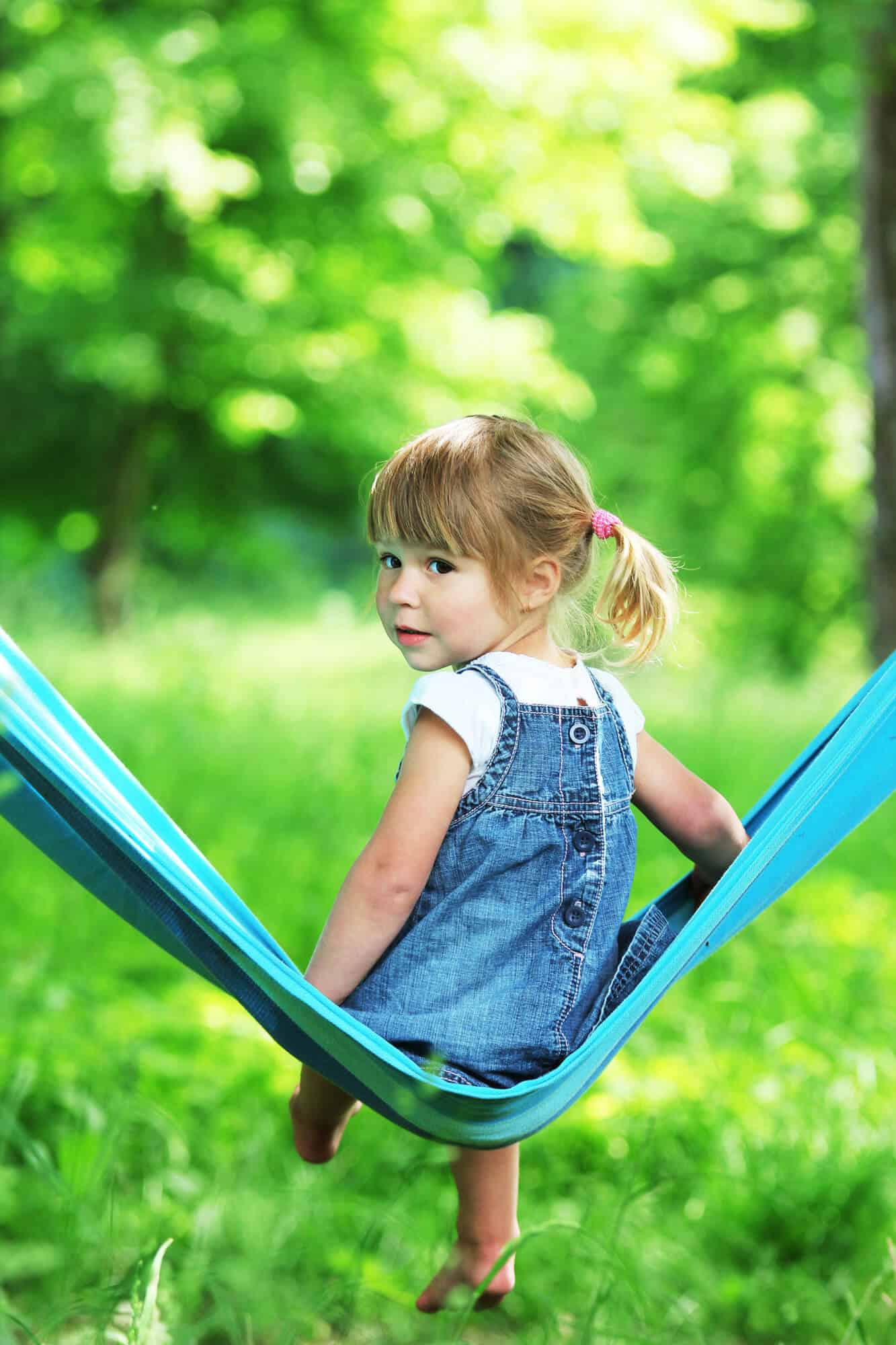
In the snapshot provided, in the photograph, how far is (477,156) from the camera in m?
8.98

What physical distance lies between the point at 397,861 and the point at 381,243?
9.02 meters

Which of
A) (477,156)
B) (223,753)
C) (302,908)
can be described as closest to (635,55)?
(477,156)

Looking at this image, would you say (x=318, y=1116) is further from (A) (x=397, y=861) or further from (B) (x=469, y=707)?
(B) (x=469, y=707)

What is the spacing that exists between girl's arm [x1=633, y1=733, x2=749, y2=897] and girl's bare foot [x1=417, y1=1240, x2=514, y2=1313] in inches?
19.7

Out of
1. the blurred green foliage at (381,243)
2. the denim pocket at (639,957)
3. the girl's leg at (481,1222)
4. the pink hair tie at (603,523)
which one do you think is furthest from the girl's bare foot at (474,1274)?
the blurred green foliage at (381,243)

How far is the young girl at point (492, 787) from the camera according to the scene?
139cm

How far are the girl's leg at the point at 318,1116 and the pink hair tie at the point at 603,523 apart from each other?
27.3 inches

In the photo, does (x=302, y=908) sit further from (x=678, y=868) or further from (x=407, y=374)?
(x=407, y=374)

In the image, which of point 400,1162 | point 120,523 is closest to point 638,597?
point 400,1162

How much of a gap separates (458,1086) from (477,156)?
8.52 m

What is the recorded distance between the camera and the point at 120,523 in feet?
36.6

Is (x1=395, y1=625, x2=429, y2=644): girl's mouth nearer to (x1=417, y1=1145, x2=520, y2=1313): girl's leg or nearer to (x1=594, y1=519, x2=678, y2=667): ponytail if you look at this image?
(x1=594, y1=519, x2=678, y2=667): ponytail

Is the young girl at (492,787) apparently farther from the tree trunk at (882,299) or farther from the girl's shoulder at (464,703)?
the tree trunk at (882,299)

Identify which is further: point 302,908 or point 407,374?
point 407,374
